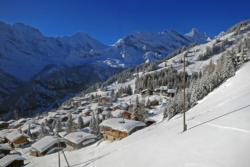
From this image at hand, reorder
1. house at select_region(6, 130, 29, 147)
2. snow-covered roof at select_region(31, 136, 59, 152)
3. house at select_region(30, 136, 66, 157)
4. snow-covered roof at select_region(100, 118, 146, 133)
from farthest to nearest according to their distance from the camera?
house at select_region(6, 130, 29, 147) < snow-covered roof at select_region(31, 136, 59, 152) < house at select_region(30, 136, 66, 157) < snow-covered roof at select_region(100, 118, 146, 133)

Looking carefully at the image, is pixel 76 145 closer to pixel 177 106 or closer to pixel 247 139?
pixel 177 106

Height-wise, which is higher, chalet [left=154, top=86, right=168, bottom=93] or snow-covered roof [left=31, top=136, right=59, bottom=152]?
chalet [left=154, top=86, right=168, bottom=93]

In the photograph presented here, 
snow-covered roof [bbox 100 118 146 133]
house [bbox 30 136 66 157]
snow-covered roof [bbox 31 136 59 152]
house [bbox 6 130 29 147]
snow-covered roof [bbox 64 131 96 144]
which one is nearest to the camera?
snow-covered roof [bbox 100 118 146 133]

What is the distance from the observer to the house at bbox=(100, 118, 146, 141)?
5684 centimetres

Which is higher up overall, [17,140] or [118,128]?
[118,128]

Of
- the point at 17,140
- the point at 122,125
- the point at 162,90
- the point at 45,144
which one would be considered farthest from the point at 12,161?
the point at 162,90

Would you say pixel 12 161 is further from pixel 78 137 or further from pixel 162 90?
pixel 162 90

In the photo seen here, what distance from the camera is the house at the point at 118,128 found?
2238 inches

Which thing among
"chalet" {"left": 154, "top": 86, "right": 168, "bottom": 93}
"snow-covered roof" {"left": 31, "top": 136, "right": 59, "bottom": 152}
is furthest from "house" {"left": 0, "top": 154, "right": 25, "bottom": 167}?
"chalet" {"left": 154, "top": 86, "right": 168, "bottom": 93}

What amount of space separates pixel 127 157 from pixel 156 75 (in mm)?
171561

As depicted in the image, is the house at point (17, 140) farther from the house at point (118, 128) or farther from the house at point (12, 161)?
the house at point (118, 128)

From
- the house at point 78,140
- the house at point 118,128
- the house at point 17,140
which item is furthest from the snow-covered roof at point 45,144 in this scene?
the house at point 17,140

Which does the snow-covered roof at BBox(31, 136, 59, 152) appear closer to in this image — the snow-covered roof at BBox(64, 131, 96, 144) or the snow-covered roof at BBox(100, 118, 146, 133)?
the snow-covered roof at BBox(64, 131, 96, 144)

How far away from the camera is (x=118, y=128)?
5750cm
